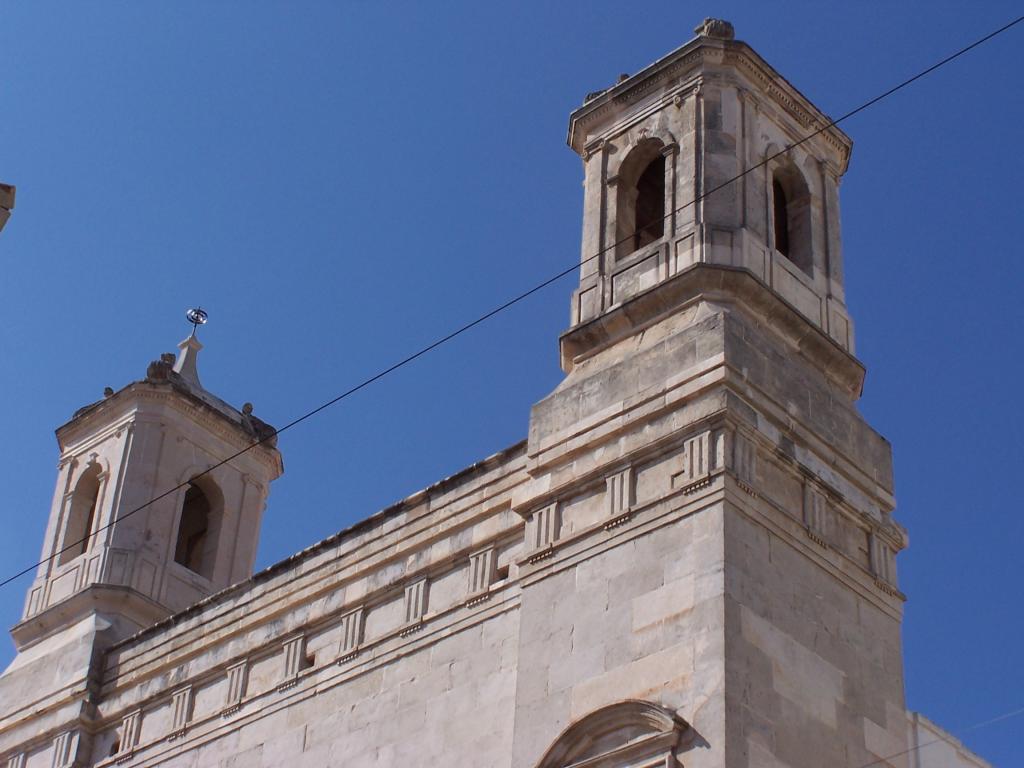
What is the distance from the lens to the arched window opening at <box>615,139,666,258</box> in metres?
23.0

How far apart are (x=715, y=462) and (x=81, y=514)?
42.6ft

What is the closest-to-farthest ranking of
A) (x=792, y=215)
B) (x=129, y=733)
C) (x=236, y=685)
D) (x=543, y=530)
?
1. (x=543, y=530)
2. (x=792, y=215)
3. (x=236, y=685)
4. (x=129, y=733)

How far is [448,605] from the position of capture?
2194 centimetres

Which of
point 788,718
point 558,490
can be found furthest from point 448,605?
point 788,718

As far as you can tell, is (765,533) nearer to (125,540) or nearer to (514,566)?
(514,566)

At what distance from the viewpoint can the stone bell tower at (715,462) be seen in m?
18.5

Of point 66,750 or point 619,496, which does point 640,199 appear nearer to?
point 619,496

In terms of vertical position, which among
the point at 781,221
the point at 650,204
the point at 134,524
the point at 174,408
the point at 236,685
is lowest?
the point at 236,685

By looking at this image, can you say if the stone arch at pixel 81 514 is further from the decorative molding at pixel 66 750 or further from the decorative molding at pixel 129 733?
the decorative molding at pixel 129 733

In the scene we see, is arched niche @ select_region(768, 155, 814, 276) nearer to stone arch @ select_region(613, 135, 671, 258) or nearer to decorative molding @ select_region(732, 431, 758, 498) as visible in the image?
stone arch @ select_region(613, 135, 671, 258)

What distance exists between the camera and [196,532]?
1188 inches

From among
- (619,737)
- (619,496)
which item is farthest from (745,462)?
(619,737)

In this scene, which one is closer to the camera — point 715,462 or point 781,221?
point 715,462

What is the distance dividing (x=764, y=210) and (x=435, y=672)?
618 cm
